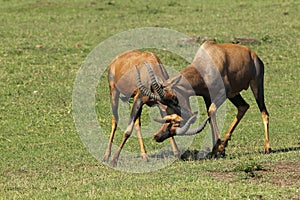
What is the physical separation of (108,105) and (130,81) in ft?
15.3

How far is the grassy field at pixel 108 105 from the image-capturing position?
10125mm

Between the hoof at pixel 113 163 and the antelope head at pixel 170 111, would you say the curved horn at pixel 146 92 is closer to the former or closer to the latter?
the antelope head at pixel 170 111

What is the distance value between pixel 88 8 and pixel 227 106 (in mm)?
14984

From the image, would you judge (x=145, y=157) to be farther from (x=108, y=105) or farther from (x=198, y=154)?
(x=108, y=105)

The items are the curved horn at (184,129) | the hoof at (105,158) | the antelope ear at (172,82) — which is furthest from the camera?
the hoof at (105,158)

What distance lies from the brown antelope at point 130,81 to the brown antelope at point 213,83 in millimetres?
622

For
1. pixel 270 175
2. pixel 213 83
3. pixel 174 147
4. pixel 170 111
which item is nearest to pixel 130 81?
pixel 174 147

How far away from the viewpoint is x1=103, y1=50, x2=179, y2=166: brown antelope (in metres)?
13.0

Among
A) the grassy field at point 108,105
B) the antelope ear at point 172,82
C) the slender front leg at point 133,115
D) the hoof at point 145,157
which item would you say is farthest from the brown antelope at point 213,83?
the hoof at point 145,157

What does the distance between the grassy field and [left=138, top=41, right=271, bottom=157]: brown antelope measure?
590 mm

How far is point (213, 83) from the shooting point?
13070 millimetres

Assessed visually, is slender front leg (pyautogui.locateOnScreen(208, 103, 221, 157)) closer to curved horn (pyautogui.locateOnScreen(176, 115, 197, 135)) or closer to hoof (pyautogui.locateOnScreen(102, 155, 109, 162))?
curved horn (pyautogui.locateOnScreen(176, 115, 197, 135))

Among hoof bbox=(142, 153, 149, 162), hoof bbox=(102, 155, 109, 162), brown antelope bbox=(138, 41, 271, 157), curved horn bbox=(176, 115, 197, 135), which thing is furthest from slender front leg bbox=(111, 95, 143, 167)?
curved horn bbox=(176, 115, 197, 135)

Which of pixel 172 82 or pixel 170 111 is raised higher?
pixel 172 82
